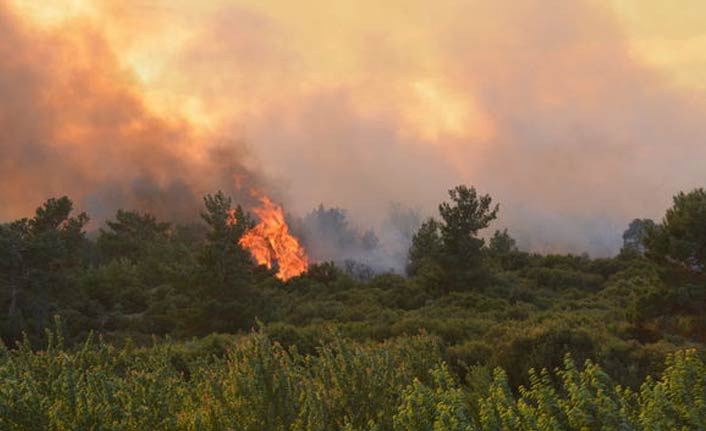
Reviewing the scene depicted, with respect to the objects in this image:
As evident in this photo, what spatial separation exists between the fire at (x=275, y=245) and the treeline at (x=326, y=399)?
188 ft

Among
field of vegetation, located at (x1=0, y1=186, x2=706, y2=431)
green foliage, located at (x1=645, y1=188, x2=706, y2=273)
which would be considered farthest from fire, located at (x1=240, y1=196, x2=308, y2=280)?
green foliage, located at (x1=645, y1=188, x2=706, y2=273)

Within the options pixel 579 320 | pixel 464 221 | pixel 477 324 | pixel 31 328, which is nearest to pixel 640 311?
pixel 579 320

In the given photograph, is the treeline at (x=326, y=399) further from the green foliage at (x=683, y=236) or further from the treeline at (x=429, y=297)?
the green foliage at (x=683, y=236)

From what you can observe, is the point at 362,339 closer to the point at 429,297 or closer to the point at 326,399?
the point at 326,399

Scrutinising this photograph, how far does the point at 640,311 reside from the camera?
Answer: 56.5ft

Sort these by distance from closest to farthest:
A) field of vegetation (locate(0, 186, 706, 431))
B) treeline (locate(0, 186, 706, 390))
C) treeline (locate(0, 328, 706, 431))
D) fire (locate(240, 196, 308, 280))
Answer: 1. treeline (locate(0, 328, 706, 431))
2. field of vegetation (locate(0, 186, 706, 431))
3. treeline (locate(0, 186, 706, 390))
4. fire (locate(240, 196, 308, 280))

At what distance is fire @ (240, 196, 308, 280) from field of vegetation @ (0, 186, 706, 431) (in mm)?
17922

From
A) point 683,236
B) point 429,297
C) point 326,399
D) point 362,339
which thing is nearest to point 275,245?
point 429,297

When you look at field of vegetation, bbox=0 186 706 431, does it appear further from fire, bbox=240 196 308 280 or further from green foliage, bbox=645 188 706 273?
fire, bbox=240 196 308 280

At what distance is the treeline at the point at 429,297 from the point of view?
1283cm

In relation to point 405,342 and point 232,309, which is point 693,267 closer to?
point 405,342

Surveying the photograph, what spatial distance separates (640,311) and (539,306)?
38.6ft

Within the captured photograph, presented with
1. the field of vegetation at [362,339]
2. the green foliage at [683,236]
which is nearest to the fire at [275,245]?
the field of vegetation at [362,339]

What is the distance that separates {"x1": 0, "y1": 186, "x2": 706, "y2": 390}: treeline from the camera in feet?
42.1
